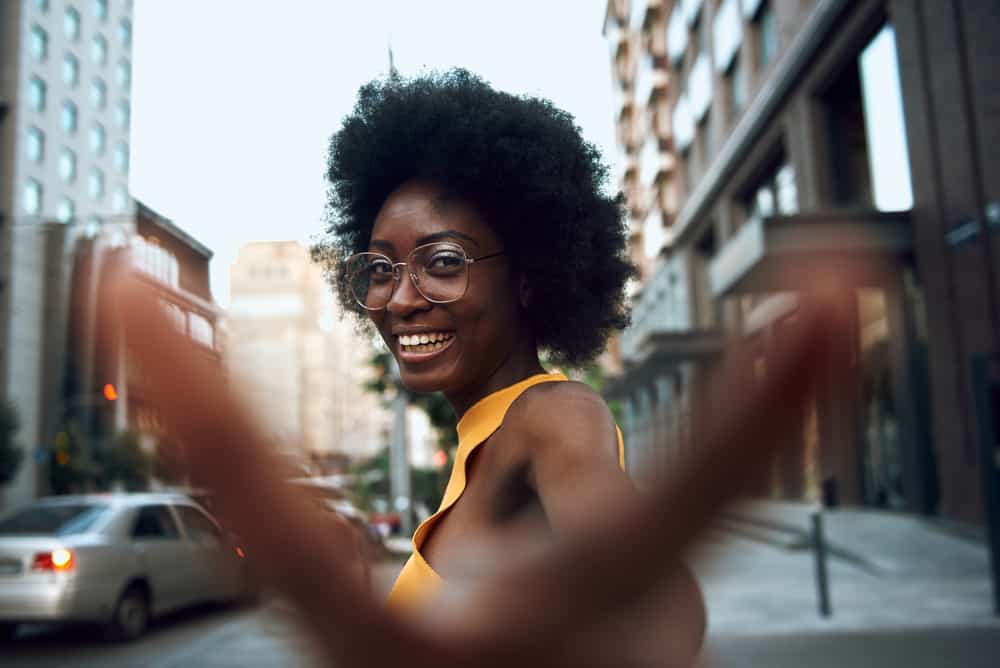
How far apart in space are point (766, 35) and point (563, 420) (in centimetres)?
2067

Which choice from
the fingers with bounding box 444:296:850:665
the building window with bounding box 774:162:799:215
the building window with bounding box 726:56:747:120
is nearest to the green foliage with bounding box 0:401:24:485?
the building window with bounding box 726:56:747:120

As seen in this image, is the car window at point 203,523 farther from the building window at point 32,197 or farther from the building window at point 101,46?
the building window at point 32,197

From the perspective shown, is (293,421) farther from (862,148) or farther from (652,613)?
(862,148)

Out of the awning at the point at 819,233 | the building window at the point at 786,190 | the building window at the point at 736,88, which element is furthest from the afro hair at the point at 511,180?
the building window at the point at 736,88


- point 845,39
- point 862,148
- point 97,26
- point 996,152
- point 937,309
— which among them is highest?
point 845,39

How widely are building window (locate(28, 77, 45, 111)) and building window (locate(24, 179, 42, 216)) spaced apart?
2.46 meters

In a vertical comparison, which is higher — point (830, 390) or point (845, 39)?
point (845, 39)

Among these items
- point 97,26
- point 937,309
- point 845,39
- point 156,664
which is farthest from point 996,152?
point 97,26

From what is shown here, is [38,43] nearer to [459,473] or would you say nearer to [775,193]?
[775,193]

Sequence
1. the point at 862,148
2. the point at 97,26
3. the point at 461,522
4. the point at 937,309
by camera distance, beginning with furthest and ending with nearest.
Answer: the point at 862,148 → the point at 937,309 → the point at 97,26 → the point at 461,522

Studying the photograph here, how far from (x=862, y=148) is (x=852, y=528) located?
23.9 feet

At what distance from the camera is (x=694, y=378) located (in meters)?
0.54

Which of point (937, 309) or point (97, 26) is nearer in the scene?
point (97, 26)

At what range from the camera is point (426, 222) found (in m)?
1.14
